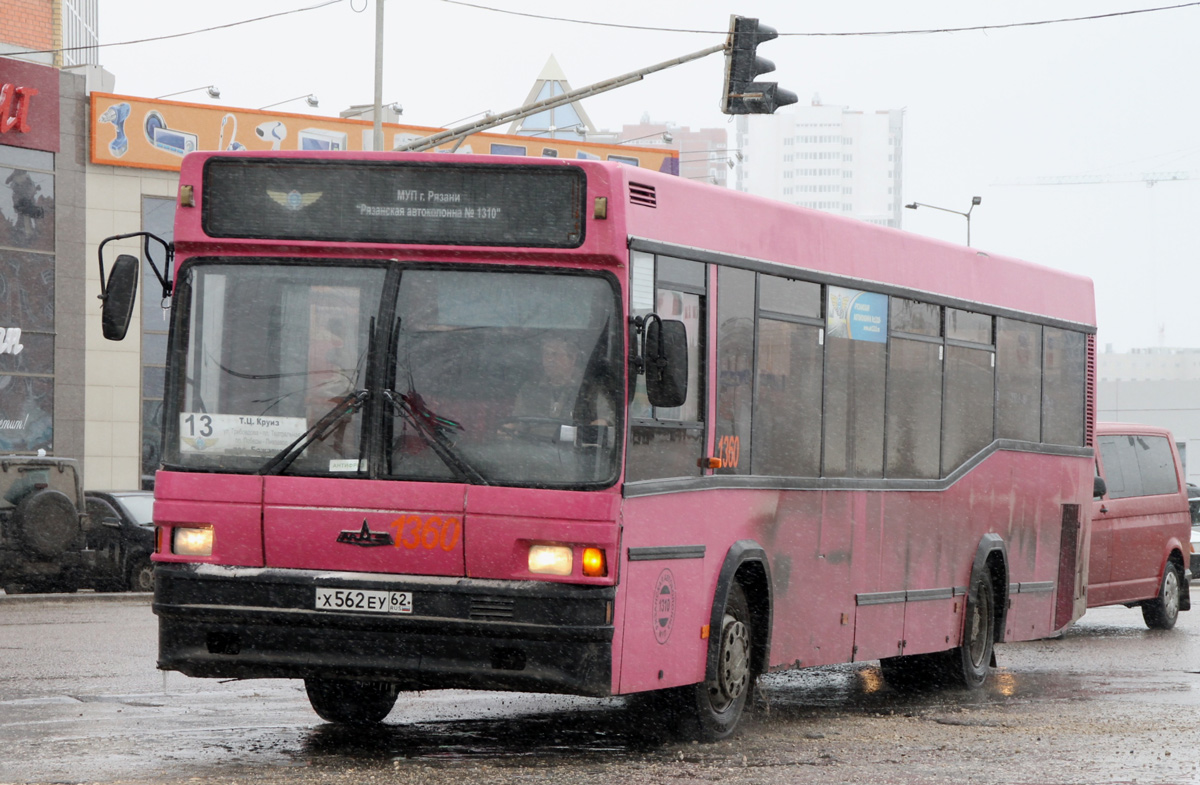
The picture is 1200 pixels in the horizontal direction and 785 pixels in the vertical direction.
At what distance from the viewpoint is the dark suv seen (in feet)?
72.2

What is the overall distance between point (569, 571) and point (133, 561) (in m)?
16.8

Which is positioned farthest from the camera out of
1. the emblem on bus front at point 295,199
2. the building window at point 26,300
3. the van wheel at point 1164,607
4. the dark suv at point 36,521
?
the building window at point 26,300

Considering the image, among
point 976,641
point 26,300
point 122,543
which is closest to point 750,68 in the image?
point 976,641

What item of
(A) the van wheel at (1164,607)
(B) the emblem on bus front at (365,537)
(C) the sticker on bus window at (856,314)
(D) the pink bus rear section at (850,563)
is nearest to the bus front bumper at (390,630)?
(B) the emblem on bus front at (365,537)

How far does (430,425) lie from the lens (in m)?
8.66

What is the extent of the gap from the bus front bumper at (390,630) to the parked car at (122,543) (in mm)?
15597

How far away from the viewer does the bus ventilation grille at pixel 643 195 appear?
890 centimetres

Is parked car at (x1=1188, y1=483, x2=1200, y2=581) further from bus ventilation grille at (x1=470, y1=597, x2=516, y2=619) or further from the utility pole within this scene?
bus ventilation grille at (x1=470, y1=597, x2=516, y2=619)

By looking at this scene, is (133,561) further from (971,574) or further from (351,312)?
(351,312)

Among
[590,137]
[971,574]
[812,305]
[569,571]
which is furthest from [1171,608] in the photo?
[590,137]

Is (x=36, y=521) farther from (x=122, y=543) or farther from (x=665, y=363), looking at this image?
(x=665, y=363)

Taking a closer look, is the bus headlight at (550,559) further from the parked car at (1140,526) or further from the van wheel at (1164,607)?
the van wheel at (1164,607)

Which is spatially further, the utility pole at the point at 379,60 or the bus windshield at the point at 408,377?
the utility pole at the point at 379,60

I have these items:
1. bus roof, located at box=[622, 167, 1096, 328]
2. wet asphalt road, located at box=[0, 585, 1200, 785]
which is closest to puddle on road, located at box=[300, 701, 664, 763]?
wet asphalt road, located at box=[0, 585, 1200, 785]
